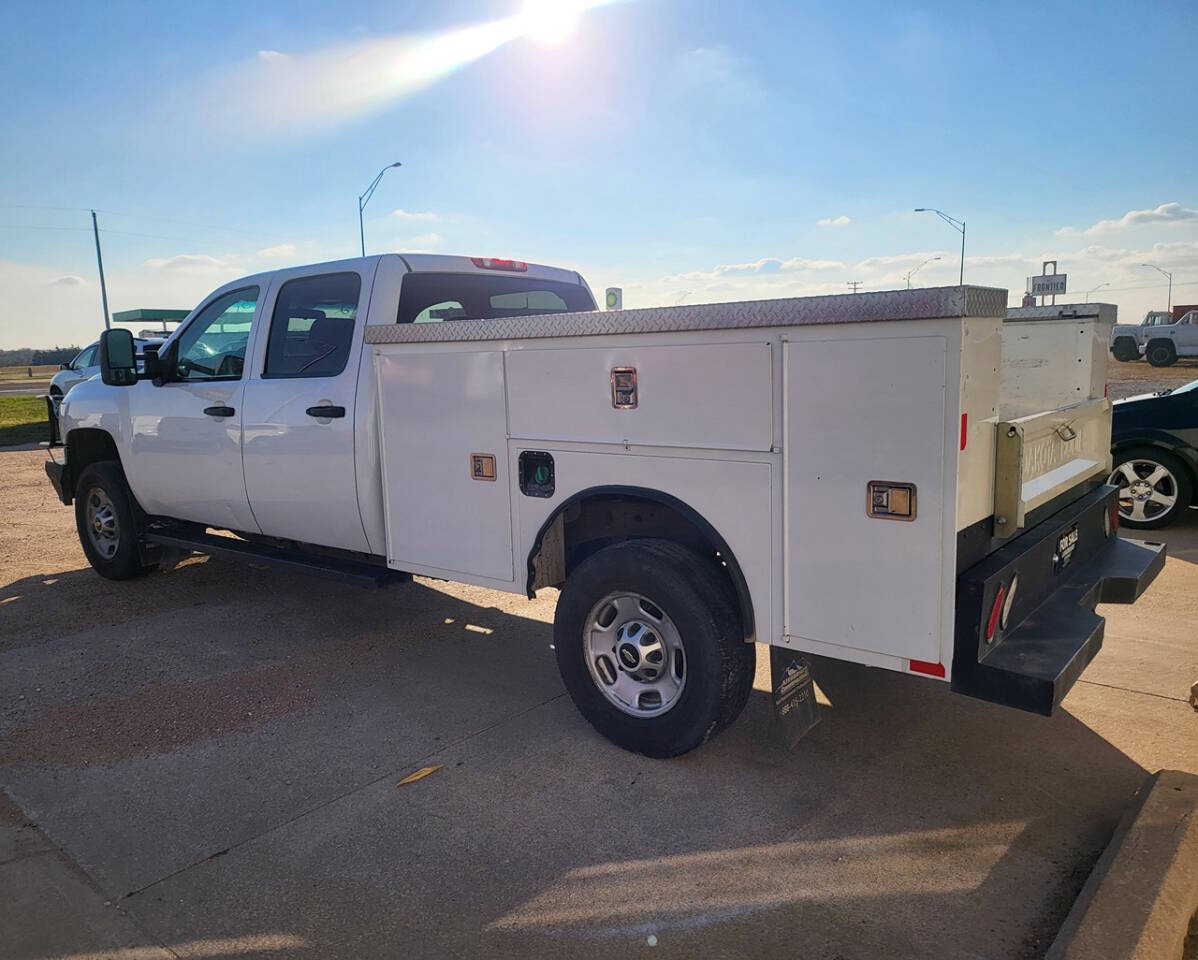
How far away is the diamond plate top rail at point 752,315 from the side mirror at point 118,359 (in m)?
2.74

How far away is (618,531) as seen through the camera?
4230 millimetres

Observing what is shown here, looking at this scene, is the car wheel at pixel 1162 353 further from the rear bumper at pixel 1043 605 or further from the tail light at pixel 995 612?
the tail light at pixel 995 612

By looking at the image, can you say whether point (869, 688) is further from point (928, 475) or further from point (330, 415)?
point (330, 415)

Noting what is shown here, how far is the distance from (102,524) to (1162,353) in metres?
33.4

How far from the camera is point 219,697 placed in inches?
195

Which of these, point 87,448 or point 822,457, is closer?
point 822,457

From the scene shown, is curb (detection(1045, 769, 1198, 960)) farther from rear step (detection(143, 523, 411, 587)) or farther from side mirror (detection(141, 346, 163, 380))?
side mirror (detection(141, 346, 163, 380))

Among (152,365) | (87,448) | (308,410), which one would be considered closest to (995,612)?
(308,410)

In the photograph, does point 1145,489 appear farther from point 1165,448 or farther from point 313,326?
point 313,326

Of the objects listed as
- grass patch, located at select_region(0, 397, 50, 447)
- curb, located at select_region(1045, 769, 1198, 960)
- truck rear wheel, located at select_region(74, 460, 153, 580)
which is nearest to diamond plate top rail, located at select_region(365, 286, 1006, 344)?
curb, located at select_region(1045, 769, 1198, 960)

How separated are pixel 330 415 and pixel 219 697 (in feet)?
5.16

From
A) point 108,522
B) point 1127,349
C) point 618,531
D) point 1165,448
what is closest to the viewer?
point 618,531

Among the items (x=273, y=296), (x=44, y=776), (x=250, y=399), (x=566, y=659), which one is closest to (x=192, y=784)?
(x=44, y=776)

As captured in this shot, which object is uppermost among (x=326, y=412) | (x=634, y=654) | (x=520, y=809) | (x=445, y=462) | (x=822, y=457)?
(x=326, y=412)
